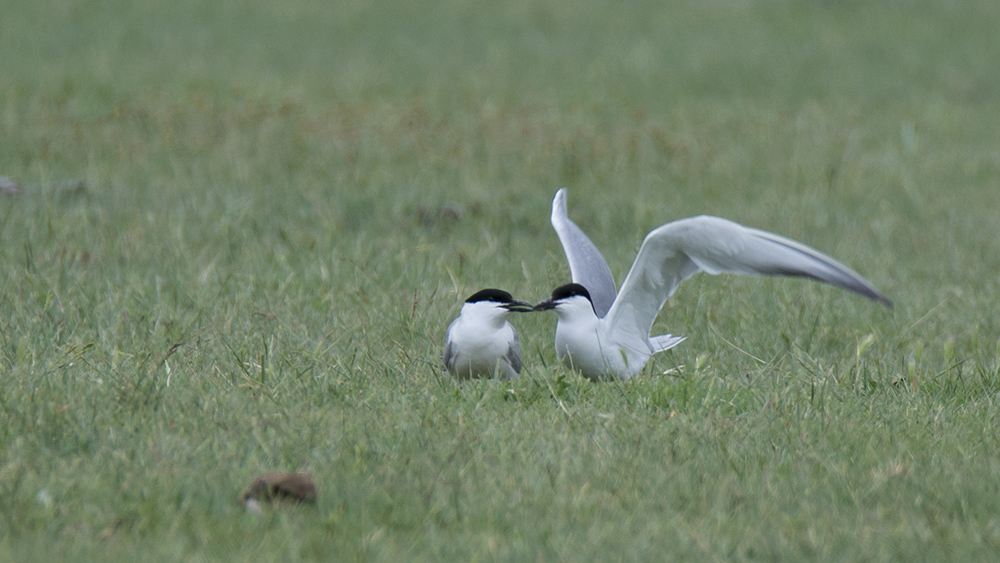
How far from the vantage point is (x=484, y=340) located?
4.34 m

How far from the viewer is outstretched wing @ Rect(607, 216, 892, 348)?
12.4 feet

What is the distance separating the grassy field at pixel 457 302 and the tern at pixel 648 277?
186 millimetres

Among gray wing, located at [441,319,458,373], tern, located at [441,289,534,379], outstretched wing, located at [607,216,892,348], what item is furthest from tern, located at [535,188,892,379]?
gray wing, located at [441,319,458,373]

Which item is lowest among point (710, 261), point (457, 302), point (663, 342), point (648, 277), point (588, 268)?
point (457, 302)

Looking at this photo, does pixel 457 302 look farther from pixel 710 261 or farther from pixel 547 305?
pixel 710 261

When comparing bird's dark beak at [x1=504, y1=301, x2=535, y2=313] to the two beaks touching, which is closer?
the two beaks touching

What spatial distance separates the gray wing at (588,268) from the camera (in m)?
5.01

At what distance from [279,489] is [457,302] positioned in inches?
99.0

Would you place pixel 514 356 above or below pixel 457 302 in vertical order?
above

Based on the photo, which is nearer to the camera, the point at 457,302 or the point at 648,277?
the point at 648,277

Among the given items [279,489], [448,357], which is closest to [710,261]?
[448,357]

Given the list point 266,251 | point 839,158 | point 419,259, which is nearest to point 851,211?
point 839,158

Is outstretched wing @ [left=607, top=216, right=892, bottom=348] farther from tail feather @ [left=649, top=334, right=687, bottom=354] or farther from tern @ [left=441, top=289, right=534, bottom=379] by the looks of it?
tern @ [left=441, top=289, right=534, bottom=379]

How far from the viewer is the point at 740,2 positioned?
18156mm
